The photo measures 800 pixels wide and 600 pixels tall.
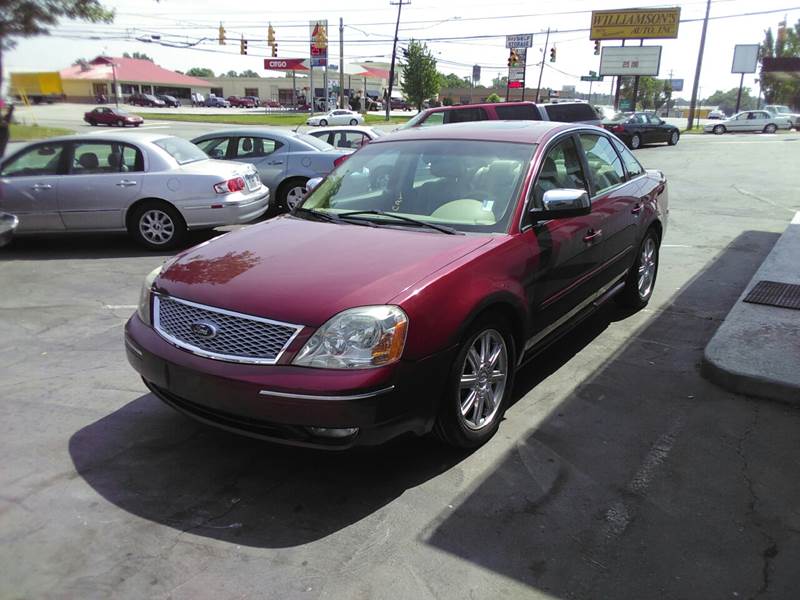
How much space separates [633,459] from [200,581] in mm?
2259

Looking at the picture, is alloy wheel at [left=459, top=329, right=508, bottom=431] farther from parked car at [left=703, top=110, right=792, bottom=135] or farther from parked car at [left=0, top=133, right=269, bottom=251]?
parked car at [left=703, top=110, right=792, bottom=135]

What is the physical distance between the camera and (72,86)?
132 centimetres

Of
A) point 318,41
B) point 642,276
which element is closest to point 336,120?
point 318,41

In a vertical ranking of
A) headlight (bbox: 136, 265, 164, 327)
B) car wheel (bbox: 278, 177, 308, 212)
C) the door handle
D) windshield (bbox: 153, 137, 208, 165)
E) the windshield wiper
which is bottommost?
car wheel (bbox: 278, 177, 308, 212)

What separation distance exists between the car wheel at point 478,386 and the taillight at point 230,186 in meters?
5.74

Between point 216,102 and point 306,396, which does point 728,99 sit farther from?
point 306,396

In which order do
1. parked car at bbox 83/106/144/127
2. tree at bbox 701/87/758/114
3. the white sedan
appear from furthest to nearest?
tree at bbox 701/87/758/114 < the white sedan < parked car at bbox 83/106/144/127

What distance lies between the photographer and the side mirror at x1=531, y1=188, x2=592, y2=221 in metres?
3.80

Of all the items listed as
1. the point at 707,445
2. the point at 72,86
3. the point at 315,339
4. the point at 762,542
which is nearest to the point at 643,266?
the point at 707,445

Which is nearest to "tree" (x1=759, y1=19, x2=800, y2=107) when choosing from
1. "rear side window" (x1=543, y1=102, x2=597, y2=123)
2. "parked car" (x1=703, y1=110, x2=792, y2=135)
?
"parked car" (x1=703, y1=110, x2=792, y2=135)

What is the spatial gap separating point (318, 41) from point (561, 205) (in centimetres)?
4702

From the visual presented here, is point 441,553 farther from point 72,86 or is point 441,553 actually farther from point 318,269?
point 72,86

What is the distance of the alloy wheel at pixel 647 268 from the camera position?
19.4 ft

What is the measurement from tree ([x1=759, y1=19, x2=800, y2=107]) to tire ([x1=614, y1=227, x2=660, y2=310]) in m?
72.9
